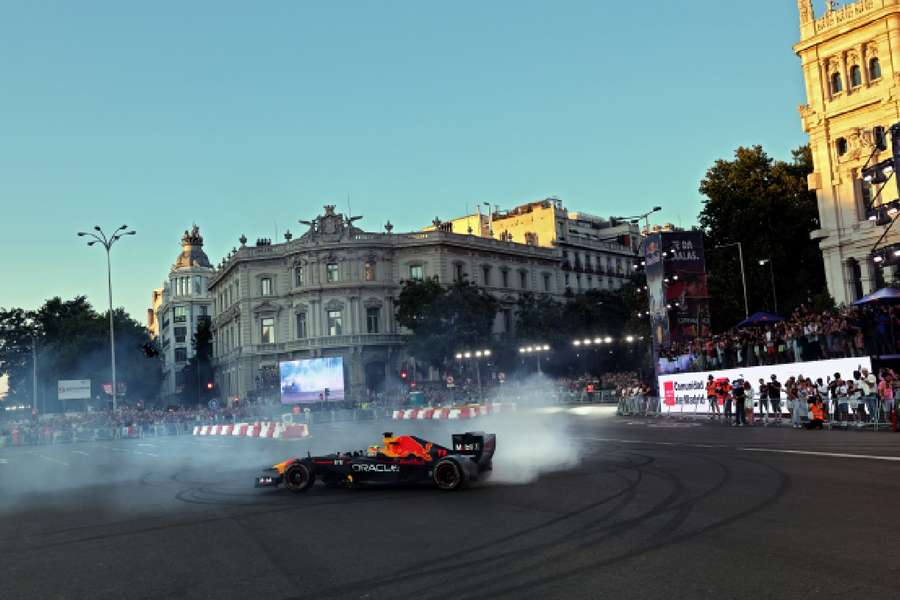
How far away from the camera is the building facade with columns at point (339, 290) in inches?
3004

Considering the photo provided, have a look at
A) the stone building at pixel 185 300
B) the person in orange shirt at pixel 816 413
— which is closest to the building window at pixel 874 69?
the person in orange shirt at pixel 816 413

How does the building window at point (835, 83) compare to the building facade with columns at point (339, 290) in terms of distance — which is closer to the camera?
the building window at point (835, 83)

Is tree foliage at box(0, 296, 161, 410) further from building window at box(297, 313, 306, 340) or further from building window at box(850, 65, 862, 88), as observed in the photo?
building window at box(850, 65, 862, 88)

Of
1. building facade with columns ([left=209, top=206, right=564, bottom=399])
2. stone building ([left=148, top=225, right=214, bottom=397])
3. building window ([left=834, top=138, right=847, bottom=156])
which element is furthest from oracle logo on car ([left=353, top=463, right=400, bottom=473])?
stone building ([left=148, top=225, right=214, bottom=397])

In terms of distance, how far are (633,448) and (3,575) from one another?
15815 millimetres

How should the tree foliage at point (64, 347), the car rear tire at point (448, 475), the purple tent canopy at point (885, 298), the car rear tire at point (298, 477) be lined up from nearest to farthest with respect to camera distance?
the car rear tire at point (448, 475) → the car rear tire at point (298, 477) → the purple tent canopy at point (885, 298) → the tree foliage at point (64, 347)

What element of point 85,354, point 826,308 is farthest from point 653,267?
point 85,354

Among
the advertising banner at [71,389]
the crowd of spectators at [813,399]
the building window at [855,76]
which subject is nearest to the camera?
the crowd of spectators at [813,399]

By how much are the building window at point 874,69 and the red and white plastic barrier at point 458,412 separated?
27769mm

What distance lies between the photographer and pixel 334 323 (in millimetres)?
76875

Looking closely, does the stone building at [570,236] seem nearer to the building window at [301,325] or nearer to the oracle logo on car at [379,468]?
the building window at [301,325]

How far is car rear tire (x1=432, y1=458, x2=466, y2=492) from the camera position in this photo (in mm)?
15305

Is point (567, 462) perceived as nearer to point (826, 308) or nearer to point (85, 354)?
point (826, 308)

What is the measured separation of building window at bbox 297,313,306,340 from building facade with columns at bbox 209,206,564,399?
4.4 inches
